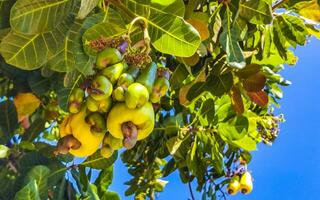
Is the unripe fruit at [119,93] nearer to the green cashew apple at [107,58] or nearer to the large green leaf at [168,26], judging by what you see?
the green cashew apple at [107,58]

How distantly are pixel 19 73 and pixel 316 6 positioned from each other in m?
0.88

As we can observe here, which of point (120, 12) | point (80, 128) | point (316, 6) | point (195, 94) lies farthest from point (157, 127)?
point (80, 128)

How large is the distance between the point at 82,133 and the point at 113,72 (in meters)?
0.13

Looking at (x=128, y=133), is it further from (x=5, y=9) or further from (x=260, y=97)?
(x=260, y=97)

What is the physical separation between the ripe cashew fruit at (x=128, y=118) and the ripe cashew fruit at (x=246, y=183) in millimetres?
1619

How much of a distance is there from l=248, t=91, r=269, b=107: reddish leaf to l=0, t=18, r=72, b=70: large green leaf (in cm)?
70

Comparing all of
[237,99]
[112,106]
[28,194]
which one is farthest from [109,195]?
[112,106]

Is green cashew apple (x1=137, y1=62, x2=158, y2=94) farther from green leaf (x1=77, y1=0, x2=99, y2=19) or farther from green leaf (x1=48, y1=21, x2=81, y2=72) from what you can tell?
green leaf (x1=48, y1=21, x2=81, y2=72)

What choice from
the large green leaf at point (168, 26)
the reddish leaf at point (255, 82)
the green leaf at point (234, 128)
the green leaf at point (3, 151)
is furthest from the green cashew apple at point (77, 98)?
the green leaf at point (234, 128)

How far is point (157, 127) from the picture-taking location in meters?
2.30

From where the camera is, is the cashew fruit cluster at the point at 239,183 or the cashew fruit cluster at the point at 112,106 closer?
the cashew fruit cluster at the point at 112,106

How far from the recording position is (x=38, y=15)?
1217 millimetres

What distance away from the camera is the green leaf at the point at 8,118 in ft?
6.00

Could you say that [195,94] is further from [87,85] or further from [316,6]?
[87,85]
